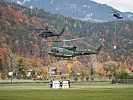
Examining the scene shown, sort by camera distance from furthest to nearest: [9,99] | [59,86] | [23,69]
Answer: [23,69] < [59,86] < [9,99]

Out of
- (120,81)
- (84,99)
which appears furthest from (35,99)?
(120,81)

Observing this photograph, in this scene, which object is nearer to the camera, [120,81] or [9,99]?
[9,99]

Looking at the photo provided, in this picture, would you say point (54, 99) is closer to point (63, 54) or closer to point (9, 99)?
point (9, 99)

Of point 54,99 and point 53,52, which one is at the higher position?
point 53,52

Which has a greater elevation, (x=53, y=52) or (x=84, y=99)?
(x=53, y=52)

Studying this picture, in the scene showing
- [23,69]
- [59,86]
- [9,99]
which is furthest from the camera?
[23,69]

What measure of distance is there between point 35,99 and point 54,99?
1.88 m

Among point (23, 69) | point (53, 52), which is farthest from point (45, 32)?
point (23, 69)

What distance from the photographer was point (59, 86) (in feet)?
288

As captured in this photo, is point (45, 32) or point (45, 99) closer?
point (45, 99)

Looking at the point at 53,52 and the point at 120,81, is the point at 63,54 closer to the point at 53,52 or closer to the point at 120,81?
the point at 53,52

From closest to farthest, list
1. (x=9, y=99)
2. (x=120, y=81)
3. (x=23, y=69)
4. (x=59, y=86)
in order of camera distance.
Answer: (x=9, y=99)
(x=59, y=86)
(x=120, y=81)
(x=23, y=69)

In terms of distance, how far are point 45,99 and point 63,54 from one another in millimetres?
42648

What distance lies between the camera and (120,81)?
135 m
